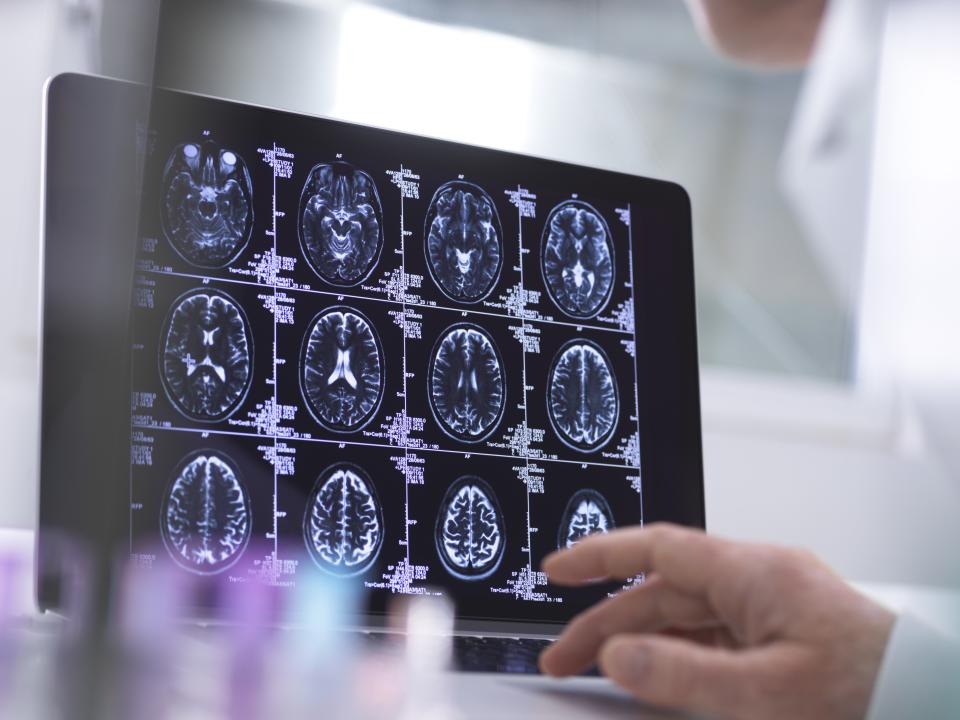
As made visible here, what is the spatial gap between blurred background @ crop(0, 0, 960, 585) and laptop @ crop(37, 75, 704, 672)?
828 mm

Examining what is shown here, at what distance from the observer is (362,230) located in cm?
73

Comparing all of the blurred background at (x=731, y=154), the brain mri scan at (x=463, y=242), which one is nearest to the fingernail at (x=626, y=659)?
the brain mri scan at (x=463, y=242)

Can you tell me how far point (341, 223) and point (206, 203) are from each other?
0.10 meters

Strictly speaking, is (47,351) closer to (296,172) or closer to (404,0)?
(296,172)

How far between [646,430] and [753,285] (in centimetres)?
194

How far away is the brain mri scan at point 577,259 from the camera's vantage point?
79cm

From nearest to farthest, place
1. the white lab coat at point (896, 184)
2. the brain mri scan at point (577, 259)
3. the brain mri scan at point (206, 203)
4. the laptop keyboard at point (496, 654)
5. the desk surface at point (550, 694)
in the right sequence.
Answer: the desk surface at point (550, 694)
the laptop keyboard at point (496, 654)
the brain mri scan at point (206, 203)
the brain mri scan at point (577, 259)
the white lab coat at point (896, 184)

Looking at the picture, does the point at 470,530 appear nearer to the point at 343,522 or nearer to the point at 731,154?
the point at 343,522

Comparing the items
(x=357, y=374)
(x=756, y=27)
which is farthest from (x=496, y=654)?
(x=756, y=27)

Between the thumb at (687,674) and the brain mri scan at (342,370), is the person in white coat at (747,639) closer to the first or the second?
the thumb at (687,674)

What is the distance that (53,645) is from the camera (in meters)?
0.50

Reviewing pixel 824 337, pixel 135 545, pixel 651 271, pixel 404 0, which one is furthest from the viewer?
pixel 824 337

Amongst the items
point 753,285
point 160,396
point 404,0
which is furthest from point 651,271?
point 753,285

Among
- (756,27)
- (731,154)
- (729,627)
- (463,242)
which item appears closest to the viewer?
(729,627)
